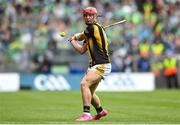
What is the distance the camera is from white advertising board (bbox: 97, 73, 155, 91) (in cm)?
3131

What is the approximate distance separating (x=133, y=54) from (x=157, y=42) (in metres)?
1.57

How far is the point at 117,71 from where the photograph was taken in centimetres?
3172

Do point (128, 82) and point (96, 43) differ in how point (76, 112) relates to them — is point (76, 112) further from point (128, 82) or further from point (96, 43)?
point (128, 82)

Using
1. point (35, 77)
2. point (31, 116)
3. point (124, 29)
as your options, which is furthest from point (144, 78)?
point (31, 116)

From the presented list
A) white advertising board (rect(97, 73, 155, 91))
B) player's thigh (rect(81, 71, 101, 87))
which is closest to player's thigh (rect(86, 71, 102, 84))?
player's thigh (rect(81, 71, 101, 87))

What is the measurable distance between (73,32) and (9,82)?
430cm

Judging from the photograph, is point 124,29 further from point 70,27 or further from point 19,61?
point 19,61

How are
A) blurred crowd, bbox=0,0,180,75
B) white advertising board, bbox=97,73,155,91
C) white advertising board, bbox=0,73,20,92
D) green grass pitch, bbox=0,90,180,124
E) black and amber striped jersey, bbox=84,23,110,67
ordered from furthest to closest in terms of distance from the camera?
white advertising board, bbox=97,73,155,91
blurred crowd, bbox=0,0,180,75
white advertising board, bbox=0,73,20,92
black and amber striped jersey, bbox=84,23,110,67
green grass pitch, bbox=0,90,180,124

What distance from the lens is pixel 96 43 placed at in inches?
509

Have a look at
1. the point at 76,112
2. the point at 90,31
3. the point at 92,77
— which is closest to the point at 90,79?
the point at 92,77

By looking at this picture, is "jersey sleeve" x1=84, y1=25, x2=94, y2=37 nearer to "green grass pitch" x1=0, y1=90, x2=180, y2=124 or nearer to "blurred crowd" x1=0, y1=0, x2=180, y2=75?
"green grass pitch" x1=0, y1=90, x2=180, y2=124

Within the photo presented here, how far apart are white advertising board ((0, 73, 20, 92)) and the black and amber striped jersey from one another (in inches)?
698

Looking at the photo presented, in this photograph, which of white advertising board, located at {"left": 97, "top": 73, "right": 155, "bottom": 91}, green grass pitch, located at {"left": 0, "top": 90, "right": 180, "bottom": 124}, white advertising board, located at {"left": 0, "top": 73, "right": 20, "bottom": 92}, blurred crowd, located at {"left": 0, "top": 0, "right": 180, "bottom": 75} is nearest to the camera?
green grass pitch, located at {"left": 0, "top": 90, "right": 180, "bottom": 124}

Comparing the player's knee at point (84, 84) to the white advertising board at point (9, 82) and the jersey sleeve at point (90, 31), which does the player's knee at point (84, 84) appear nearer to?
the jersey sleeve at point (90, 31)
